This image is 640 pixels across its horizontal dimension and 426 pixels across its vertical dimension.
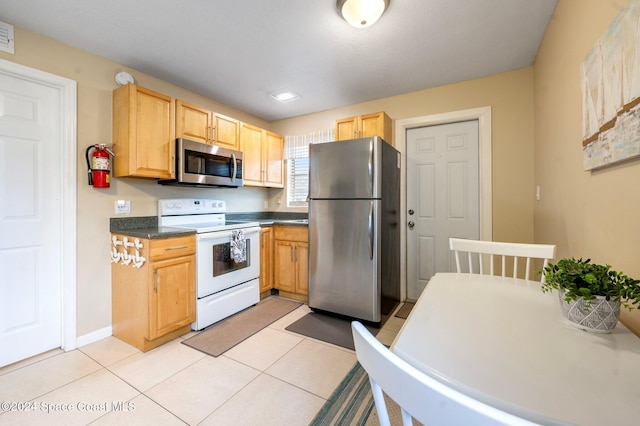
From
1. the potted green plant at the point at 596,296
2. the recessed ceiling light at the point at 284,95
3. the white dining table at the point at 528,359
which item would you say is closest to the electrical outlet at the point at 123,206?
the recessed ceiling light at the point at 284,95

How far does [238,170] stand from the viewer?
3.11 meters

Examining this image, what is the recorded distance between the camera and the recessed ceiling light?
3088 mm

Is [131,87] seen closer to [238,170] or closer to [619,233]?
[238,170]

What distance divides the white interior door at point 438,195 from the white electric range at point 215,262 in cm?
185

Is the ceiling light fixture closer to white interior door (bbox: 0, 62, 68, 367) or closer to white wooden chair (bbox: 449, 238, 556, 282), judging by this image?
white wooden chair (bbox: 449, 238, 556, 282)

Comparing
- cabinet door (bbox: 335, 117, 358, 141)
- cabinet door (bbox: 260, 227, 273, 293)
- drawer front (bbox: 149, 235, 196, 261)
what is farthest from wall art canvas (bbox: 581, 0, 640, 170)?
cabinet door (bbox: 260, 227, 273, 293)

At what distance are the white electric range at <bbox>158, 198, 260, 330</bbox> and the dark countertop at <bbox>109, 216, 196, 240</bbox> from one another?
9cm

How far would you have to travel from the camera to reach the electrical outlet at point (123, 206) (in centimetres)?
240

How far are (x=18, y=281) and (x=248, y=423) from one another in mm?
2041

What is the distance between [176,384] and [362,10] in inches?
105

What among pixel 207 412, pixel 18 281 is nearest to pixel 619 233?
pixel 207 412

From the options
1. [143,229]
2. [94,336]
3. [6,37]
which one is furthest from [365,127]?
[94,336]

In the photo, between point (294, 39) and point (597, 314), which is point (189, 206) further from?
point (597, 314)

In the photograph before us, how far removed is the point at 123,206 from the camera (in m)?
2.44
